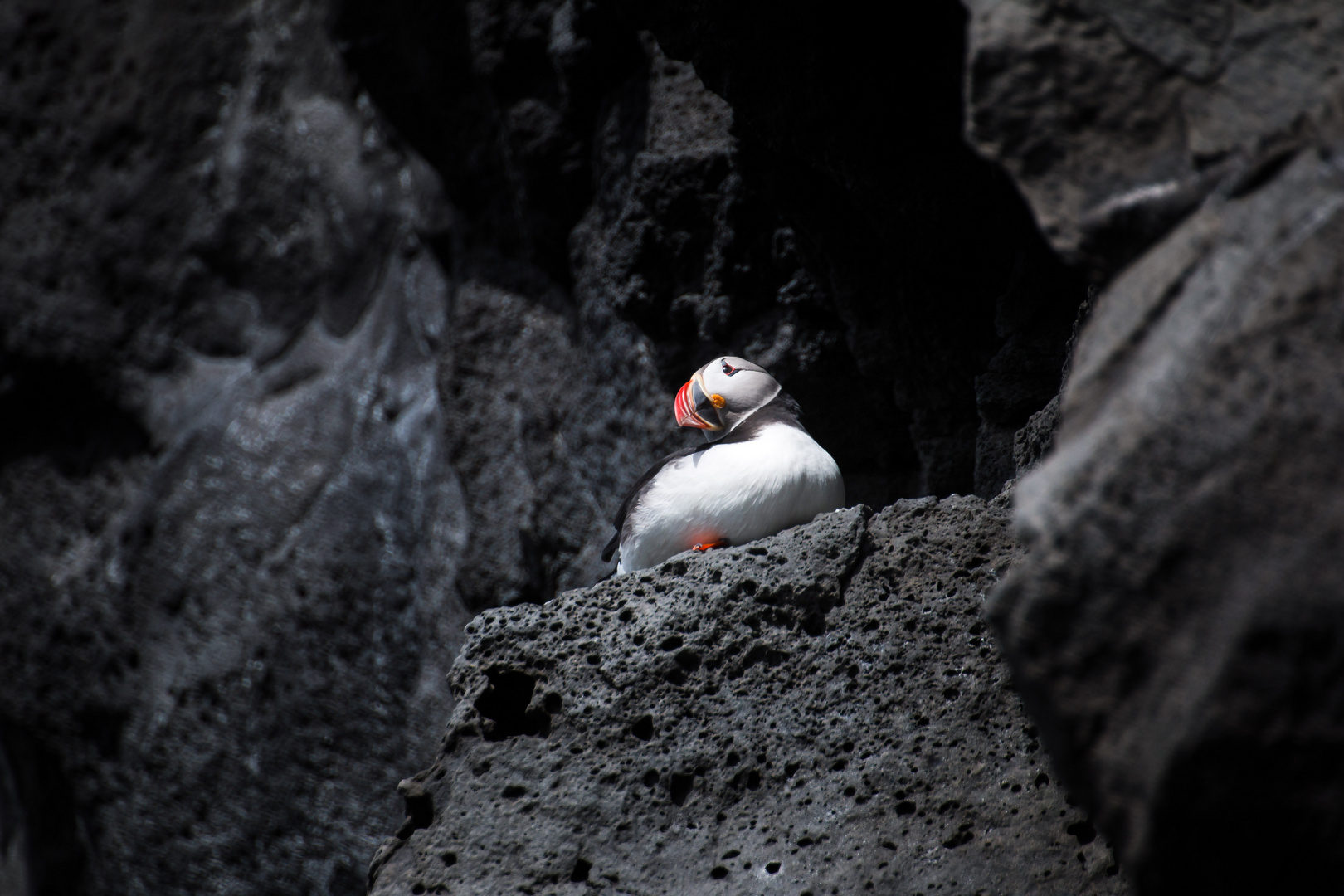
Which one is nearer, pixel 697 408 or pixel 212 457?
pixel 697 408

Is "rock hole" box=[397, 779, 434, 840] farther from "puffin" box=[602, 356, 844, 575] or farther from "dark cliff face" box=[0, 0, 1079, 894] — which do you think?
"dark cliff face" box=[0, 0, 1079, 894]

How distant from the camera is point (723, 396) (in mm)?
2719

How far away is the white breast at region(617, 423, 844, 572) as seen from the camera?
241 cm

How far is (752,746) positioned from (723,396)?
970 mm

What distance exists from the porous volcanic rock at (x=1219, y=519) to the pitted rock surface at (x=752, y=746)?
81 cm

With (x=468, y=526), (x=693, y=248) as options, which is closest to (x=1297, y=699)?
(x=693, y=248)

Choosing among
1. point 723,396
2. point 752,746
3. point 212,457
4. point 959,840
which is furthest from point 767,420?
point 212,457

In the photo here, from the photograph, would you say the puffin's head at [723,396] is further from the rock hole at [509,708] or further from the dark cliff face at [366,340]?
the rock hole at [509,708]

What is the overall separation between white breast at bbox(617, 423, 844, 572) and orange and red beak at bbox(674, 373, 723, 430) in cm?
20

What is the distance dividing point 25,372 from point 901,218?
4617 millimetres

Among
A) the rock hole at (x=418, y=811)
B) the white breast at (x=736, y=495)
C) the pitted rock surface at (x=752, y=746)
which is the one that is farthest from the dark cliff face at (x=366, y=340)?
the rock hole at (x=418, y=811)

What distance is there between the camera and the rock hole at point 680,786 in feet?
6.70

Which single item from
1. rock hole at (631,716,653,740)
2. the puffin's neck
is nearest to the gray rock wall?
the puffin's neck

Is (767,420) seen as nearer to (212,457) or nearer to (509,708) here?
(509,708)
